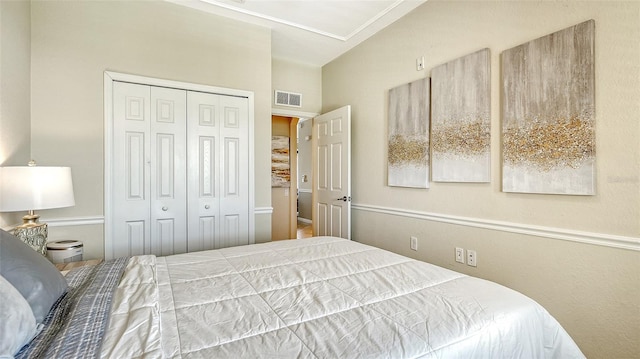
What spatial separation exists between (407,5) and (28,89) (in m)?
3.29

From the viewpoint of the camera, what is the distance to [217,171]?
9.82 ft

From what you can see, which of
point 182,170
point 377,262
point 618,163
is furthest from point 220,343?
point 182,170

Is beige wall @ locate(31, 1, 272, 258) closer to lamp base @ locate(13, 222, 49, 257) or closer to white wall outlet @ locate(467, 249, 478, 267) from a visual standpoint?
lamp base @ locate(13, 222, 49, 257)

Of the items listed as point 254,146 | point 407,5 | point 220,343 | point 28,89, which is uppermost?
point 407,5

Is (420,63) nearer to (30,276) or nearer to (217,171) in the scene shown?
(217,171)

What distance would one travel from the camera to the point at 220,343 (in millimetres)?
834

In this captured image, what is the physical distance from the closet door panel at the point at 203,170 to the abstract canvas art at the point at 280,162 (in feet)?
7.38

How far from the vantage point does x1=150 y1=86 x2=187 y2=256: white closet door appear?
2.72m

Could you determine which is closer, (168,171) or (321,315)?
(321,315)

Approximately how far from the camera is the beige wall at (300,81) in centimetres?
396

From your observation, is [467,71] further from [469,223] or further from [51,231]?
[51,231]

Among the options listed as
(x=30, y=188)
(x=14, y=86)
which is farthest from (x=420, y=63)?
(x=14, y=86)

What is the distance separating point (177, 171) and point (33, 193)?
1143mm

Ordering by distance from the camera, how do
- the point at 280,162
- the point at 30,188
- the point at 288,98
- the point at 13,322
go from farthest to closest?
the point at 280,162, the point at 288,98, the point at 30,188, the point at 13,322
